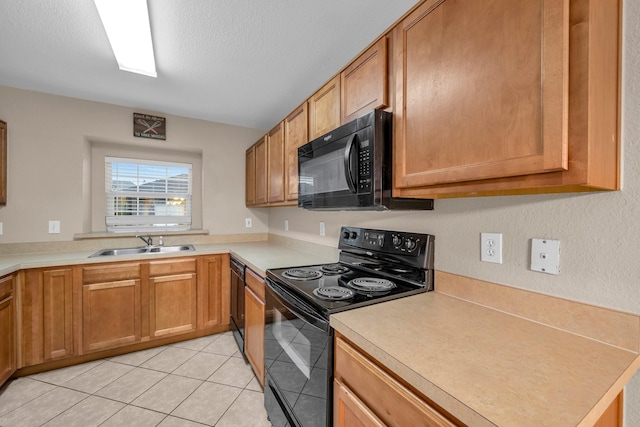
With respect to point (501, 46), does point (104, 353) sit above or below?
below

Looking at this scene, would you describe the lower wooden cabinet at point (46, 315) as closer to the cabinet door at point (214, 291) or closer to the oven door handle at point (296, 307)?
the cabinet door at point (214, 291)

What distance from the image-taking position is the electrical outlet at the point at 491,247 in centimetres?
110

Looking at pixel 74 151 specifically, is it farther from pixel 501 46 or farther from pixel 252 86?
pixel 501 46

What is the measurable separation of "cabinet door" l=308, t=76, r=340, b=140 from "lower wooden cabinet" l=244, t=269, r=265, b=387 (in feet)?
3.45

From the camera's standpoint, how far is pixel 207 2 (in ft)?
4.61

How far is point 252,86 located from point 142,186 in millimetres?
1778

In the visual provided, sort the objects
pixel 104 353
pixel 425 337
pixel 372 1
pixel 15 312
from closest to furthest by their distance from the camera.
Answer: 1. pixel 425 337
2. pixel 372 1
3. pixel 15 312
4. pixel 104 353

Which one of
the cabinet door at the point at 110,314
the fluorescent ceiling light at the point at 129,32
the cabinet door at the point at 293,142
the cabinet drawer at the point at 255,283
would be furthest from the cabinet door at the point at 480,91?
the cabinet door at the point at 110,314

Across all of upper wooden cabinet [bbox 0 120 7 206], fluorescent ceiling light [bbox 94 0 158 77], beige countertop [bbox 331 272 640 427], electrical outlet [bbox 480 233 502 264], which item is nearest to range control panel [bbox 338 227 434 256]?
electrical outlet [bbox 480 233 502 264]

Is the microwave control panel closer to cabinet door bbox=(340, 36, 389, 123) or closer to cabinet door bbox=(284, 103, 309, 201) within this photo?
cabinet door bbox=(340, 36, 389, 123)

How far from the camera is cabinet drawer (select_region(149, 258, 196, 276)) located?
238 cm

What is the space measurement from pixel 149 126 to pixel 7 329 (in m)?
2.00

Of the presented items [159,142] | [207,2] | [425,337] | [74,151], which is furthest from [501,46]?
[74,151]

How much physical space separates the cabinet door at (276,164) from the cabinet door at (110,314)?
1.38m
